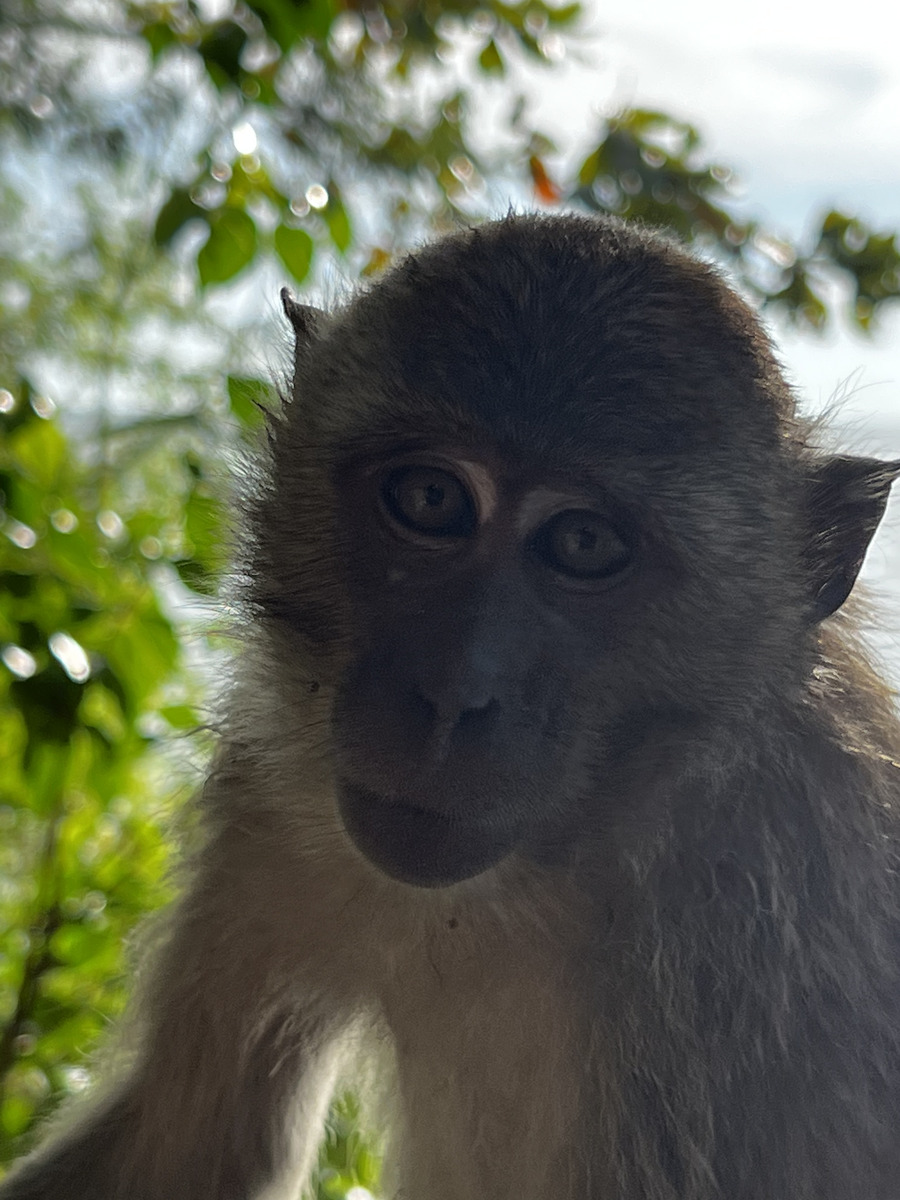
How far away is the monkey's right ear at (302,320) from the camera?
1882 millimetres

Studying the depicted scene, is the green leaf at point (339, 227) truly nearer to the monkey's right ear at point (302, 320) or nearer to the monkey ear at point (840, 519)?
the monkey's right ear at point (302, 320)

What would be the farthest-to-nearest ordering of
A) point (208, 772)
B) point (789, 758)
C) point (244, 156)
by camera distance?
point (244, 156)
point (208, 772)
point (789, 758)

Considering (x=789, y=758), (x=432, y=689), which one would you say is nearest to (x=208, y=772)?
(x=432, y=689)

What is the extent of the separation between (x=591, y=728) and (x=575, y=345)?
0.47 m

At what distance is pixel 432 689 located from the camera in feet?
4.37

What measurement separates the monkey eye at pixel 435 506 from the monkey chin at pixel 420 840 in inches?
13.8

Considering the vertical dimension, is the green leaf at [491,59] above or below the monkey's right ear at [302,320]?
above

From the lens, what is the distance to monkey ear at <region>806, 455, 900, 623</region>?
1575mm

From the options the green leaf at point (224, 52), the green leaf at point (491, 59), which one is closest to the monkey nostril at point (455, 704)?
the green leaf at point (224, 52)

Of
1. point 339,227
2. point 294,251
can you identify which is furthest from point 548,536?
point 339,227

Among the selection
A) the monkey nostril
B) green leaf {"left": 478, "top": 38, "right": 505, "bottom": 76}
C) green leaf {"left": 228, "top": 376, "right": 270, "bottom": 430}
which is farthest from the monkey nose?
green leaf {"left": 478, "top": 38, "right": 505, "bottom": 76}

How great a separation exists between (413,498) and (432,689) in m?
0.33

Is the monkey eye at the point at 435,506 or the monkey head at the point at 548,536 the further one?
the monkey eye at the point at 435,506

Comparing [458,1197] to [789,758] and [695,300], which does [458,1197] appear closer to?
[789,758]
